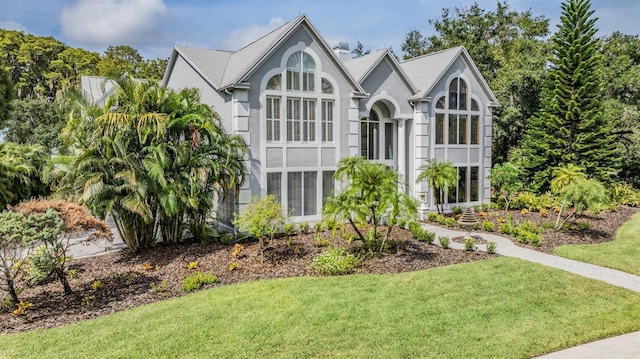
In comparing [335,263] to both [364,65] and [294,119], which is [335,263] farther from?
[364,65]

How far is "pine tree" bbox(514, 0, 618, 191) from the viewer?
20.0m

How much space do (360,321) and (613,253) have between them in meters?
9.48

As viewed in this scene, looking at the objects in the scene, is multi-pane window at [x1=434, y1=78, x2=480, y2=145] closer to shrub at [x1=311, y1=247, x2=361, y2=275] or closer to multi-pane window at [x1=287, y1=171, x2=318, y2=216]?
multi-pane window at [x1=287, y1=171, x2=318, y2=216]

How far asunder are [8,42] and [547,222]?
136 feet

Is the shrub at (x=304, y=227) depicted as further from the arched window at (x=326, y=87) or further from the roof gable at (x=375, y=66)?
the roof gable at (x=375, y=66)

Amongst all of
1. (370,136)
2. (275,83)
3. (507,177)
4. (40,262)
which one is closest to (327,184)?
(370,136)

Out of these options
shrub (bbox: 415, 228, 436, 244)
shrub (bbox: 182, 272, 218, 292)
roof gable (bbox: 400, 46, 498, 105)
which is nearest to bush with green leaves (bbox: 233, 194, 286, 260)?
shrub (bbox: 182, 272, 218, 292)

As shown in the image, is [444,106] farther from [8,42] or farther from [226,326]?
[8,42]

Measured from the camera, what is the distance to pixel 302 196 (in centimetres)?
1524

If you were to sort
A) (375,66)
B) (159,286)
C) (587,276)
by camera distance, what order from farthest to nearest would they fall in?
(375,66) → (587,276) → (159,286)

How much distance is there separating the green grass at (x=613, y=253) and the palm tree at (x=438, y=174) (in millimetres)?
5125

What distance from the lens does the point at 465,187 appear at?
1953cm

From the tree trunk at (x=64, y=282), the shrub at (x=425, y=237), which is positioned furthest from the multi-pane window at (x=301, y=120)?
the tree trunk at (x=64, y=282)

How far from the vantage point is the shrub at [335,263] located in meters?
10.1
